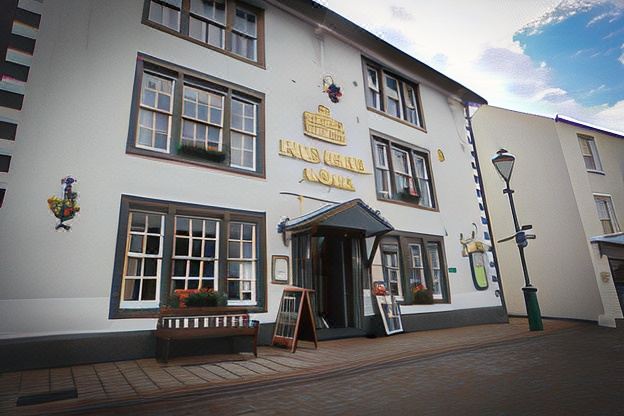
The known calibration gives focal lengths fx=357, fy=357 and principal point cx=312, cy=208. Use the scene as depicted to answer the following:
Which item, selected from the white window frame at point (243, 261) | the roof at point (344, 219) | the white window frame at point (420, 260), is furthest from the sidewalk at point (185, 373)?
the white window frame at point (420, 260)

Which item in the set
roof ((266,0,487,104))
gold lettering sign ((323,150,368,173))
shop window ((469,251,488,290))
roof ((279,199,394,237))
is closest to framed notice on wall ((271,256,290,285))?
roof ((279,199,394,237))

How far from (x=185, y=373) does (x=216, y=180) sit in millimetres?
4007

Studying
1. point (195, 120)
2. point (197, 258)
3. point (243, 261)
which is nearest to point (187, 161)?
point (195, 120)

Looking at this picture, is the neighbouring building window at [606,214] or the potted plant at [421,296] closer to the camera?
the potted plant at [421,296]

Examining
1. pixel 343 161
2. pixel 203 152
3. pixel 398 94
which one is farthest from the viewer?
pixel 398 94

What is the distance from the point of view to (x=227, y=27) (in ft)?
30.0

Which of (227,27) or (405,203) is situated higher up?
(227,27)

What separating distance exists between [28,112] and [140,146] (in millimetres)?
1795

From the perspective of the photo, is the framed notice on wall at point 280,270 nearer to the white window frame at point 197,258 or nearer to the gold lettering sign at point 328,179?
the white window frame at point 197,258

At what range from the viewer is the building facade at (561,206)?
42.5 ft

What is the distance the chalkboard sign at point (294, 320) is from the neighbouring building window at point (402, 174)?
4644mm

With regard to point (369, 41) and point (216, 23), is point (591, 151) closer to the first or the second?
point (369, 41)

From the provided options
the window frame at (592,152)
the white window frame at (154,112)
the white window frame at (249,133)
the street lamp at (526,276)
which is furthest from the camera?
the window frame at (592,152)

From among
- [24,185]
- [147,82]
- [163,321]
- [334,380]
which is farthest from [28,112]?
[334,380]
